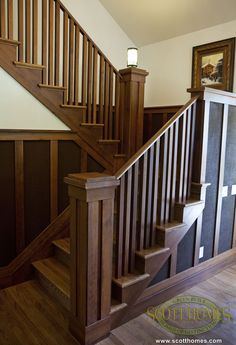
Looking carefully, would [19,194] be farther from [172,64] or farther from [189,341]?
[172,64]

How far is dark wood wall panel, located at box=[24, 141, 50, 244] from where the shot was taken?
2.87m

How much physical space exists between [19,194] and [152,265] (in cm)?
139

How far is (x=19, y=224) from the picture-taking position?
287cm

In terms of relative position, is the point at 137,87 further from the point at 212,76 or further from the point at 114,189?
the point at 114,189

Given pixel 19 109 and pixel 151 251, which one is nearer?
pixel 151 251

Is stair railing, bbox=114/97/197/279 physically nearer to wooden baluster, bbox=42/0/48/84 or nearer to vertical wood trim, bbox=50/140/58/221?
vertical wood trim, bbox=50/140/58/221

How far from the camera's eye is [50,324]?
2.32 m

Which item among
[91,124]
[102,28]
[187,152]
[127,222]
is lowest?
[127,222]

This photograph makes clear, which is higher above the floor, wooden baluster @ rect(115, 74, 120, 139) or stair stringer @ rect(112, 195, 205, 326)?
wooden baluster @ rect(115, 74, 120, 139)

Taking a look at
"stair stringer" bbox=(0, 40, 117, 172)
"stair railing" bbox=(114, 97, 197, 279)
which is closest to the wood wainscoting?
"stair stringer" bbox=(0, 40, 117, 172)

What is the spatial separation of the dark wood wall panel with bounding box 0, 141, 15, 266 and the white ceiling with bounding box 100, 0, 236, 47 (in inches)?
117

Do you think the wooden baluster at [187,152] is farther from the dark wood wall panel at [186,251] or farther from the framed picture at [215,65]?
the framed picture at [215,65]

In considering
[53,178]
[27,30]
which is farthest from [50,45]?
[53,178]

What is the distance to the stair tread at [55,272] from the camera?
2559 millimetres
